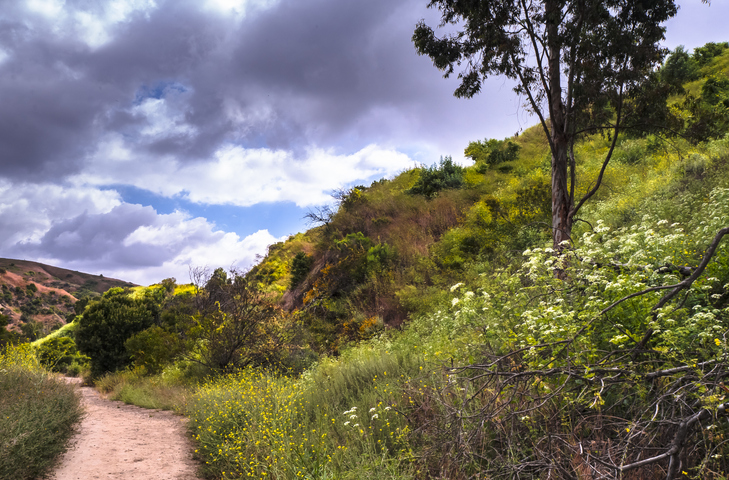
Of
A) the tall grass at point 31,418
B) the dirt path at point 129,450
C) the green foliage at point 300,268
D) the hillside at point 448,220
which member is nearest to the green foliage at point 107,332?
the hillside at point 448,220

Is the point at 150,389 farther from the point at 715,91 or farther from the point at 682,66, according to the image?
the point at 682,66

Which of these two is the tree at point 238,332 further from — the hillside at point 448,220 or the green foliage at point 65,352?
the green foliage at point 65,352

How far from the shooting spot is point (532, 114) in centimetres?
916

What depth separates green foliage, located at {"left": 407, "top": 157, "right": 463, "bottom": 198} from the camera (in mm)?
20016

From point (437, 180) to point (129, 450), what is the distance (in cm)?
Result: 1711

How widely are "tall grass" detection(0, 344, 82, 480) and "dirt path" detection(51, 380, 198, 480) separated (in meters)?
0.28

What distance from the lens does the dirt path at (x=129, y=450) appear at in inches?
212

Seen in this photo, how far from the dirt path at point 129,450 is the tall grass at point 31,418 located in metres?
0.28

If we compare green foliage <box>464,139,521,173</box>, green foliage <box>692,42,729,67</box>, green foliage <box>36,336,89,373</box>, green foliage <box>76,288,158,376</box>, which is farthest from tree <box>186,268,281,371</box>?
green foliage <box>692,42,729,67</box>

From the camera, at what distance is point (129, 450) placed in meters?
6.39

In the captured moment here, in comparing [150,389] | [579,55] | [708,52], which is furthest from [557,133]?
[708,52]

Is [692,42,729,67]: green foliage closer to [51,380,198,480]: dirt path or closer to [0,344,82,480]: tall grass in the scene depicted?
[51,380,198,480]: dirt path

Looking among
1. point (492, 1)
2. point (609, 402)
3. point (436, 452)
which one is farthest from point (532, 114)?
point (436, 452)

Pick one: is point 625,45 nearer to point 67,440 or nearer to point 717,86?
point 67,440
